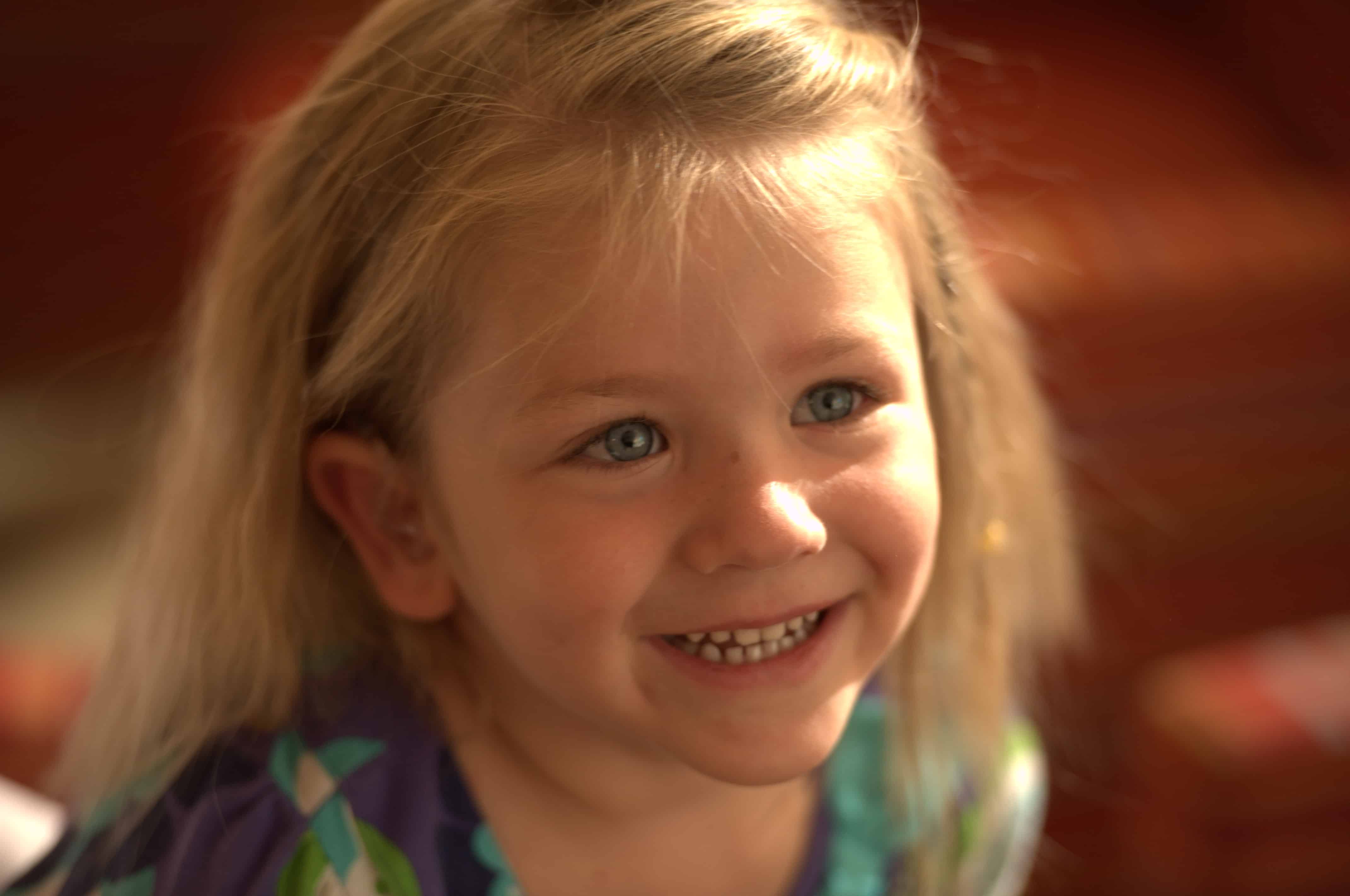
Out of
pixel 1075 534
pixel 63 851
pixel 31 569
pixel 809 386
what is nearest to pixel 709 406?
pixel 809 386

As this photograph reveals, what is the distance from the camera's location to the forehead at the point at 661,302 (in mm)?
610

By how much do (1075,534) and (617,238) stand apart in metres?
0.86

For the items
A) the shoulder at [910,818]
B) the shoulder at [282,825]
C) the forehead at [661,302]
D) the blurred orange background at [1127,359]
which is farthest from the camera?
the blurred orange background at [1127,359]

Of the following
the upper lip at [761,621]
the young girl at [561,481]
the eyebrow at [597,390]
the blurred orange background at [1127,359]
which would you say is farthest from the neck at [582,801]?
the blurred orange background at [1127,359]

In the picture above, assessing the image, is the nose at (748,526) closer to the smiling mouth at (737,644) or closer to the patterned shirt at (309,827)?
the smiling mouth at (737,644)

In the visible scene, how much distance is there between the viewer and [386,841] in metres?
0.74

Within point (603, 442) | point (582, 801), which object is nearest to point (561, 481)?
point (603, 442)

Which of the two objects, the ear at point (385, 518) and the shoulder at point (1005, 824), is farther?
the shoulder at point (1005, 824)

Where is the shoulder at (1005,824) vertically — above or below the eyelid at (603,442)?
below

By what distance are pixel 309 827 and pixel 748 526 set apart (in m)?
0.30

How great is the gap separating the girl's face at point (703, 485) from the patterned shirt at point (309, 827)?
106 millimetres

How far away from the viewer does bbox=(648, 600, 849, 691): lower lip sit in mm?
687

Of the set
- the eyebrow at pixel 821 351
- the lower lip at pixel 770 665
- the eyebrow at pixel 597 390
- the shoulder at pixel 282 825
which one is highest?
the eyebrow at pixel 597 390

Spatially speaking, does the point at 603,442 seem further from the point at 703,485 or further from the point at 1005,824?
the point at 1005,824
